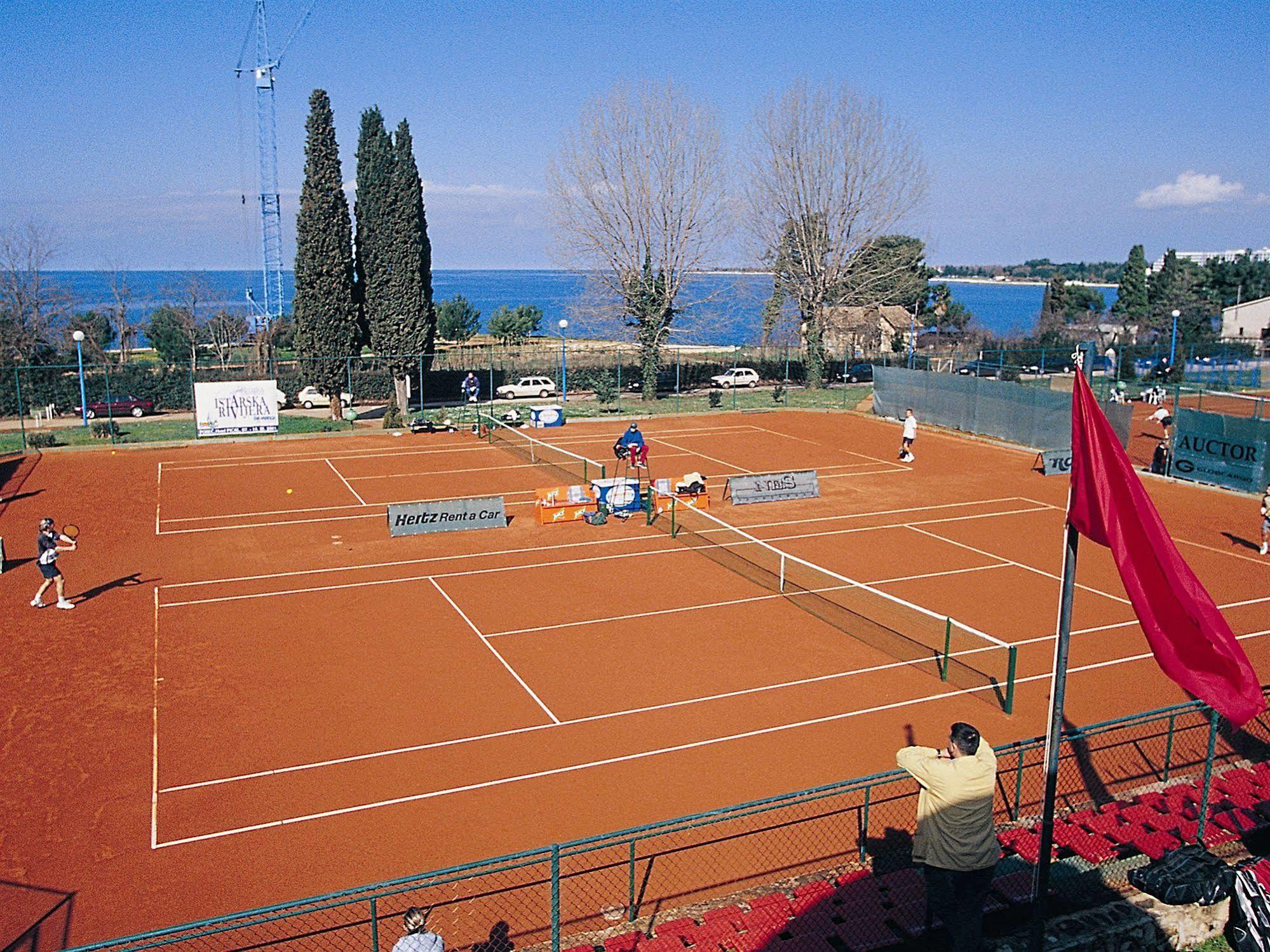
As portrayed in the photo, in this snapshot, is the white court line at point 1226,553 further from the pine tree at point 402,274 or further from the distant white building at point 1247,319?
the distant white building at point 1247,319

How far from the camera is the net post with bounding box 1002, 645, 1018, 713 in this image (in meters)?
15.0

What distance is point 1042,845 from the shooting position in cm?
823

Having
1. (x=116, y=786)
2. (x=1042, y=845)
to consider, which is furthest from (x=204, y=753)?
(x=1042, y=845)

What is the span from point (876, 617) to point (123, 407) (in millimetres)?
41802

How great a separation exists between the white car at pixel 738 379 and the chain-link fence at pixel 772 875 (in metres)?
47.3

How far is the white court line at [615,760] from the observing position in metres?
12.3

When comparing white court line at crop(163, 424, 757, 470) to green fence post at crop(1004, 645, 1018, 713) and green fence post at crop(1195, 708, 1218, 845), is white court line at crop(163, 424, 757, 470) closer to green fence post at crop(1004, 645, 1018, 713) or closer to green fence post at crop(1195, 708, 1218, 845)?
green fence post at crop(1004, 645, 1018, 713)

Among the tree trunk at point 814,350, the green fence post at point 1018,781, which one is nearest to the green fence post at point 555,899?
the green fence post at point 1018,781

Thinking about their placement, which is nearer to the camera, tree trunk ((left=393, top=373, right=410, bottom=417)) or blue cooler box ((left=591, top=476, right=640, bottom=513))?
blue cooler box ((left=591, top=476, right=640, bottom=513))

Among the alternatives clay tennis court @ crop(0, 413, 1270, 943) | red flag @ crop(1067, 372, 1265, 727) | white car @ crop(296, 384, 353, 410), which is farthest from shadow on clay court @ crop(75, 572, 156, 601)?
white car @ crop(296, 384, 353, 410)

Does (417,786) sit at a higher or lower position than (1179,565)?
lower

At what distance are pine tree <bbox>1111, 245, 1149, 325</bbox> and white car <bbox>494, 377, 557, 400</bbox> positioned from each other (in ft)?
203

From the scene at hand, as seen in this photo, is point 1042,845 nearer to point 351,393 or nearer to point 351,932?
point 351,932

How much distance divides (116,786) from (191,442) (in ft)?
97.5
